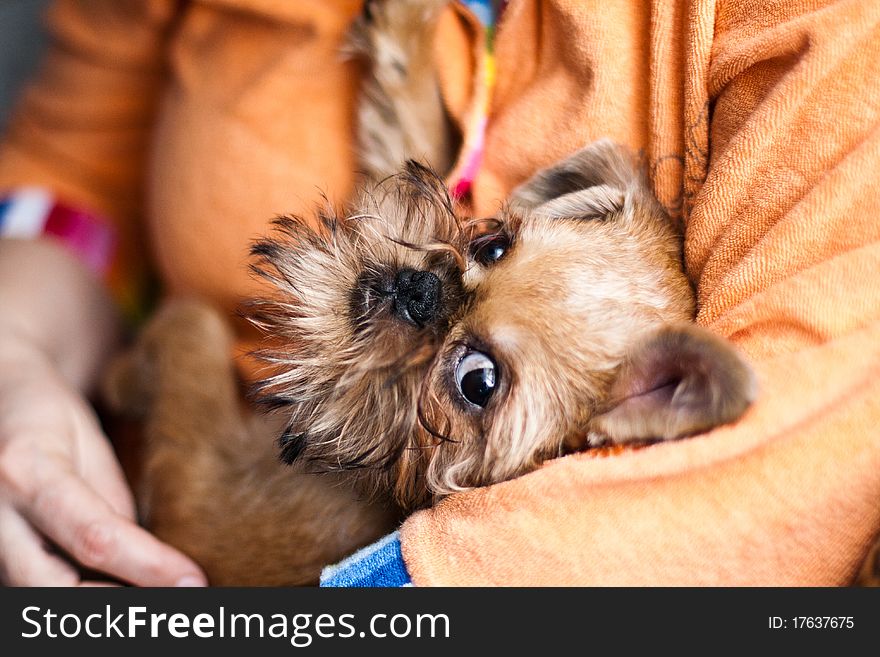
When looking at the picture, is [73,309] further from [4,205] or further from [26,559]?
[26,559]

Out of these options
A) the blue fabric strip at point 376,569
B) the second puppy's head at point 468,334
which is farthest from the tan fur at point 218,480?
the blue fabric strip at point 376,569

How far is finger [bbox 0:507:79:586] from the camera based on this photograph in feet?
5.85

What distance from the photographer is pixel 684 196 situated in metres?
1.58

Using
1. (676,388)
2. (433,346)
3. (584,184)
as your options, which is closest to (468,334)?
(433,346)

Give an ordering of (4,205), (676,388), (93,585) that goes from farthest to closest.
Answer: (4,205) → (93,585) → (676,388)

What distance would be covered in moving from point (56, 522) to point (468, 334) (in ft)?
3.77

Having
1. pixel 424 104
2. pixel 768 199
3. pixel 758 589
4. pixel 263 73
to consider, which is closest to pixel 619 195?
pixel 768 199

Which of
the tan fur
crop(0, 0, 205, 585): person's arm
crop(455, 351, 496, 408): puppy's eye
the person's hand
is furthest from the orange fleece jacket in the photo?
the person's hand

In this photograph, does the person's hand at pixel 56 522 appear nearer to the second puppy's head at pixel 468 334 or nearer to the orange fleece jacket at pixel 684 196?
the second puppy's head at pixel 468 334

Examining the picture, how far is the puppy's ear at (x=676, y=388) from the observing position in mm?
1076

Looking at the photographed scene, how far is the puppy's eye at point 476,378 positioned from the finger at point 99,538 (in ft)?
2.93

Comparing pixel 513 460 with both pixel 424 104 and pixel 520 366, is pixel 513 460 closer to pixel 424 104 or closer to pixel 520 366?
pixel 520 366

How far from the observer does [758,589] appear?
3.83ft

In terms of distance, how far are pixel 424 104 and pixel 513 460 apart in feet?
3.62
